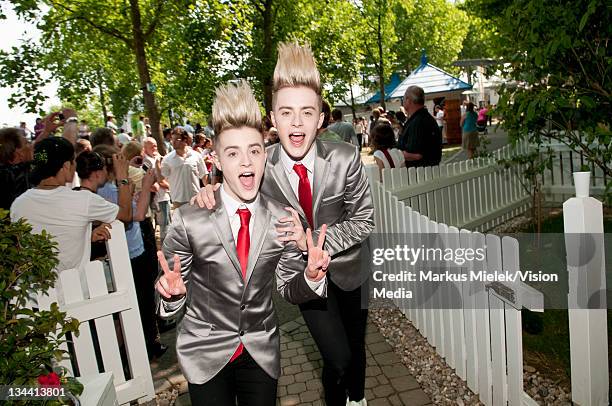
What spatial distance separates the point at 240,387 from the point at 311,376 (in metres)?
1.88

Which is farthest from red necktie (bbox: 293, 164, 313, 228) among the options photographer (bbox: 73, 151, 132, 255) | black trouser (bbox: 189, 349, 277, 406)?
photographer (bbox: 73, 151, 132, 255)

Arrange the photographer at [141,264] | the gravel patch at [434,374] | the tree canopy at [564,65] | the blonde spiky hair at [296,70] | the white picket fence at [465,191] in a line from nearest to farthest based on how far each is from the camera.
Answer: the blonde spiky hair at [296,70] → the tree canopy at [564,65] → the gravel patch at [434,374] → the photographer at [141,264] → the white picket fence at [465,191]

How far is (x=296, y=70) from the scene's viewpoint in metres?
3.03

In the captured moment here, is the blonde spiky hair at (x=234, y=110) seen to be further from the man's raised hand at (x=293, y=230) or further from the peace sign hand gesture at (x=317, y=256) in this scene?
the peace sign hand gesture at (x=317, y=256)

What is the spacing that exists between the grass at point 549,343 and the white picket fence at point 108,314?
11.2 ft

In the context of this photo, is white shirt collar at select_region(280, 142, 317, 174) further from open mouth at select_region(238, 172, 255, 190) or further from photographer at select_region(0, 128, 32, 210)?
photographer at select_region(0, 128, 32, 210)

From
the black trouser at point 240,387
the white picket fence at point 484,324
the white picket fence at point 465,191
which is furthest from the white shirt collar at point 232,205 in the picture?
the white picket fence at point 465,191

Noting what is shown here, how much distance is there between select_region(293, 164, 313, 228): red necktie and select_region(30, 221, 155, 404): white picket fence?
1.85 meters

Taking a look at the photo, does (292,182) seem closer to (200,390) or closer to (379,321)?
(200,390)

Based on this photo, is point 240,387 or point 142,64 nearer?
point 240,387

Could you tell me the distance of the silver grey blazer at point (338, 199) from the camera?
313cm

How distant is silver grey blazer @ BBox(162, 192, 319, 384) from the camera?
247cm

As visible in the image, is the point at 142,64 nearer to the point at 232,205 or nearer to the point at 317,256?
the point at 232,205

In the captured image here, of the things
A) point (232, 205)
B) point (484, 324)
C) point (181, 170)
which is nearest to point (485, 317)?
point (484, 324)
